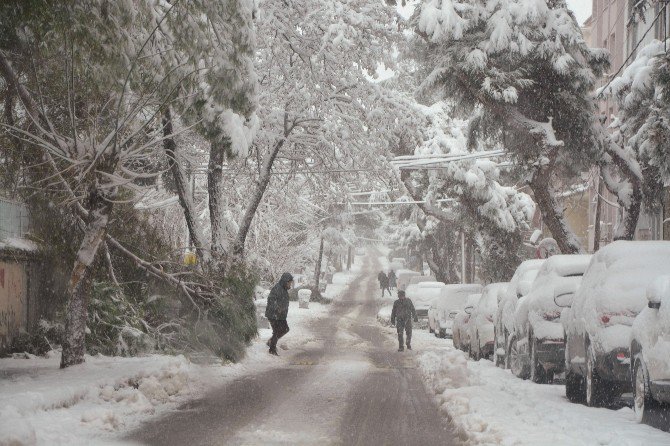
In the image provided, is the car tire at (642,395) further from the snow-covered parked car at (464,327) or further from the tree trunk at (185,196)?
the snow-covered parked car at (464,327)

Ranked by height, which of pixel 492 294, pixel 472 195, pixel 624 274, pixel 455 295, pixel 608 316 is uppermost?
pixel 472 195

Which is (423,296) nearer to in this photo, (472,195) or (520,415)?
(472,195)

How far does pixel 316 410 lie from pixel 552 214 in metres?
14.4

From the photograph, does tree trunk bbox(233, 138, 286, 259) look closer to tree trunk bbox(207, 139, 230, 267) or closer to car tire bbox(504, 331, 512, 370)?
tree trunk bbox(207, 139, 230, 267)

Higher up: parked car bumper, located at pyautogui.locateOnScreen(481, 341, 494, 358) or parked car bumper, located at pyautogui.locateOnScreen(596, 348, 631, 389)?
parked car bumper, located at pyautogui.locateOnScreen(596, 348, 631, 389)

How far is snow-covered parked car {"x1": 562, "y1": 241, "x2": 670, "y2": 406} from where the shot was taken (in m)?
11.6

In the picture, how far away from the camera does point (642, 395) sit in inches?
410

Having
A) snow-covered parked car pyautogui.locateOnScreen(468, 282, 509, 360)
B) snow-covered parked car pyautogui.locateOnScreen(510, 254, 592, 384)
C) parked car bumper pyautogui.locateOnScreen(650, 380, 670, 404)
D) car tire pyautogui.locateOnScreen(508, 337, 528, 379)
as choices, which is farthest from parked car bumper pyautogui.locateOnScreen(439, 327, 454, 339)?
parked car bumper pyautogui.locateOnScreen(650, 380, 670, 404)

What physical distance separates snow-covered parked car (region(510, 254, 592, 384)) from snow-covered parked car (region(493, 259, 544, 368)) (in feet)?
4.05

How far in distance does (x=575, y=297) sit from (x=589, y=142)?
1126 centimetres

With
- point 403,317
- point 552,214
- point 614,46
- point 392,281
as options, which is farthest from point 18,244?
point 392,281

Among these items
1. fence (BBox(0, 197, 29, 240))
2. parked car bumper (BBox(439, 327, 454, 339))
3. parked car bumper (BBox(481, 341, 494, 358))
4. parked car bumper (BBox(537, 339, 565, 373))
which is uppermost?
fence (BBox(0, 197, 29, 240))

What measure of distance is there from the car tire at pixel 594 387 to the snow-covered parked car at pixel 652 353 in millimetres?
1317

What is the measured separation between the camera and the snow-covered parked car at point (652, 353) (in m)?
9.66
